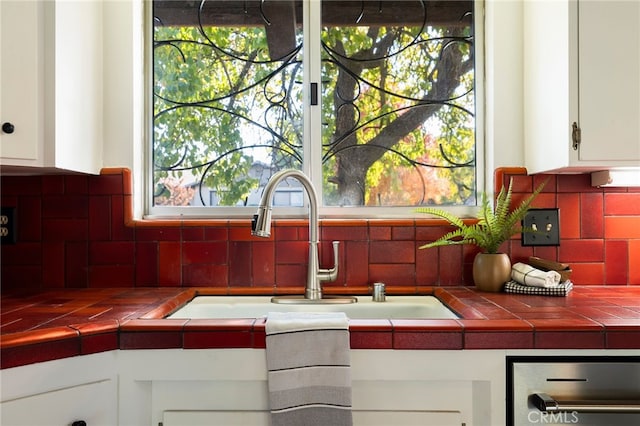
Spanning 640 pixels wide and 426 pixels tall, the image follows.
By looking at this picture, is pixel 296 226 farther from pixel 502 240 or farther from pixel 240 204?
pixel 502 240

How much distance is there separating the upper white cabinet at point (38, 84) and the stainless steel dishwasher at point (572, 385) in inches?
52.2

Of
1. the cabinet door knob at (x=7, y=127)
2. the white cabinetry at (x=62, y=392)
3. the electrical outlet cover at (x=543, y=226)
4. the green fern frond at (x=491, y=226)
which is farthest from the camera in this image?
the electrical outlet cover at (x=543, y=226)

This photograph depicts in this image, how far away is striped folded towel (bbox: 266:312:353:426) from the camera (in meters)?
→ 0.98

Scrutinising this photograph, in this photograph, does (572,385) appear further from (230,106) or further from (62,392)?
(230,106)

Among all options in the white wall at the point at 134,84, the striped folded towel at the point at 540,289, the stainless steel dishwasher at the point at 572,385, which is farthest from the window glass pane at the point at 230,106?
the stainless steel dishwasher at the point at 572,385

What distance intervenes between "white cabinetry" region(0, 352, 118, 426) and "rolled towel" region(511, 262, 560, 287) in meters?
1.18

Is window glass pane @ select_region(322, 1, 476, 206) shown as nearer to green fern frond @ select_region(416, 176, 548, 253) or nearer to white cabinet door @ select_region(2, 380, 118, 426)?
green fern frond @ select_region(416, 176, 548, 253)

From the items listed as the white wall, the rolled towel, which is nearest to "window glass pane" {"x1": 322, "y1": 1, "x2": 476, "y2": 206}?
Answer: the white wall

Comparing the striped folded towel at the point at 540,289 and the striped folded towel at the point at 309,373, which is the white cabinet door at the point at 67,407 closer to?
the striped folded towel at the point at 309,373

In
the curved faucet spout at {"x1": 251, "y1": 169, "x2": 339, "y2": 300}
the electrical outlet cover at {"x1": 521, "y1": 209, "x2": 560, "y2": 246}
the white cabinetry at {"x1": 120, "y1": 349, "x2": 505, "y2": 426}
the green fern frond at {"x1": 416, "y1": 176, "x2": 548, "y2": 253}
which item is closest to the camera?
the white cabinetry at {"x1": 120, "y1": 349, "x2": 505, "y2": 426}

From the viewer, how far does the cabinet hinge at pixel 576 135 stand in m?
1.23

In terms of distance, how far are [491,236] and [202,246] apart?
3.18 feet

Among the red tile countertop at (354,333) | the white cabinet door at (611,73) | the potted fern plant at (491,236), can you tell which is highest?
the white cabinet door at (611,73)

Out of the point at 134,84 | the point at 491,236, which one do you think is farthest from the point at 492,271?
the point at 134,84
